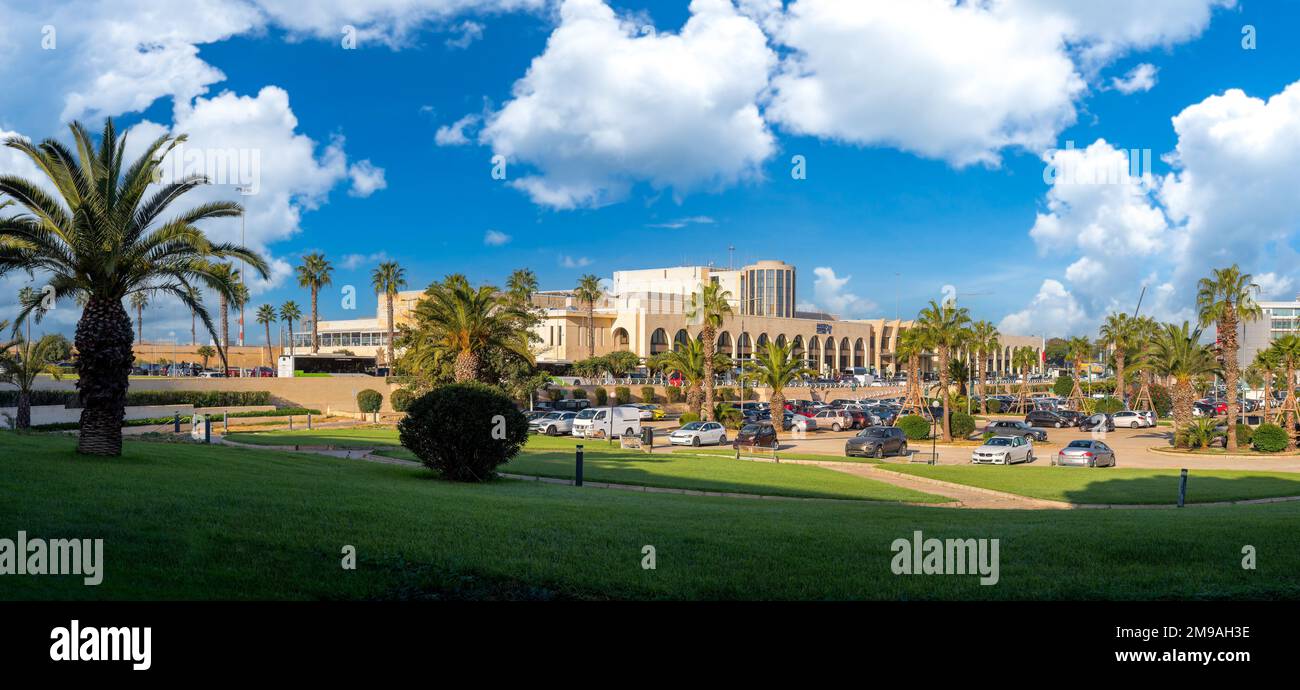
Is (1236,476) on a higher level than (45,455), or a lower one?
lower

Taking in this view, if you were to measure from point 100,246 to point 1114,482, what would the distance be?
2935 cm

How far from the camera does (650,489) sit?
78.9 feet

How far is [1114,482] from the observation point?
94.9ft

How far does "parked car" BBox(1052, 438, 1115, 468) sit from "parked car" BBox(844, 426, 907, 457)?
706cm

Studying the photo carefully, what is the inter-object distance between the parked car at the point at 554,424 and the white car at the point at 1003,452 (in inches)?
906

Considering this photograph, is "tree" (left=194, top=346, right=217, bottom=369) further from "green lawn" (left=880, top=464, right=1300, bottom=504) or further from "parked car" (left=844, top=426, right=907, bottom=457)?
"green lawn" (left=880, top=464, right=1300, bottom=504)

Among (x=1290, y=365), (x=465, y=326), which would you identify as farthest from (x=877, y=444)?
(x=1290, y=365)

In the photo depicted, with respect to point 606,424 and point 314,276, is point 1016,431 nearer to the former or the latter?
point 606,424

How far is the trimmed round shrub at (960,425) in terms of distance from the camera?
53.9 meters

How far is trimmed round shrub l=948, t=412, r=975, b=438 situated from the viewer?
177 ft

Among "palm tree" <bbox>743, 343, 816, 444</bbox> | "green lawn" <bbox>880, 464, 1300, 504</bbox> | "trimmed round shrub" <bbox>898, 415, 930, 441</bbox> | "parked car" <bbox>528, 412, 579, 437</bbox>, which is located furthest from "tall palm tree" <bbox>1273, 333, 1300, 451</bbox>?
"parked car" <bbox>528, 412, 579, 437</bbox>
